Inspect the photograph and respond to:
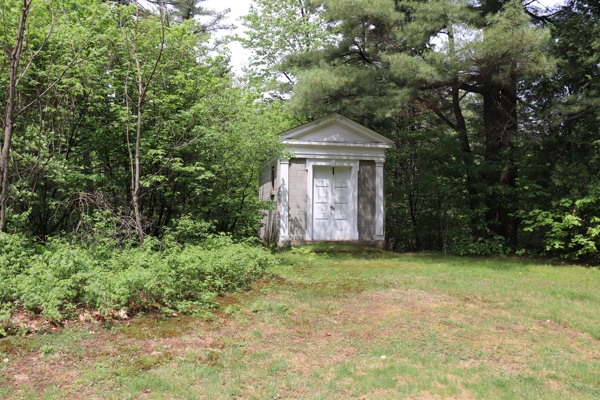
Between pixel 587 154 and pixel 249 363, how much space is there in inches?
415

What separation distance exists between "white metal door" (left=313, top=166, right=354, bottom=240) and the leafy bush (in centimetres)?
567

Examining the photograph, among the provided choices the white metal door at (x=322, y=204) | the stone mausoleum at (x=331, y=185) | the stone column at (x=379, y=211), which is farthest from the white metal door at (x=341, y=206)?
the stone column at (x=379, y=211)

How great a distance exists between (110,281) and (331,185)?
341 inches

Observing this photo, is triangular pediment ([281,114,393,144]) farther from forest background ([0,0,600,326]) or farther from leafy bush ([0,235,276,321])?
leafy bush ([0,235,276,321])

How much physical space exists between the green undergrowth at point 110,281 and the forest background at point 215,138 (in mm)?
31

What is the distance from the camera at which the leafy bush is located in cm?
479

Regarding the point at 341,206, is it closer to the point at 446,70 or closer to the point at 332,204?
the point at 332,204

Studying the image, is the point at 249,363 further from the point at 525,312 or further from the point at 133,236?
the point at 133,236

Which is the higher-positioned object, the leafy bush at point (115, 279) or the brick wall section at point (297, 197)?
the brick wall section at point (297, 197)

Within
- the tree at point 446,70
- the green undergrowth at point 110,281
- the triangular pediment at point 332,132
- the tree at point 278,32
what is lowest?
the green undergrowth at point 110,281

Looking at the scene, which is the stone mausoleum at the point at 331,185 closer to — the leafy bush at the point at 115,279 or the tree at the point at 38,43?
the leafy bush at the point at 115,279

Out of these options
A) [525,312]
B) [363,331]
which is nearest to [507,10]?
[525,312]

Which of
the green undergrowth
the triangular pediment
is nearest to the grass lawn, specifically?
the green undergrowth

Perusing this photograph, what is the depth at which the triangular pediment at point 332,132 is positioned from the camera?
497 inches
